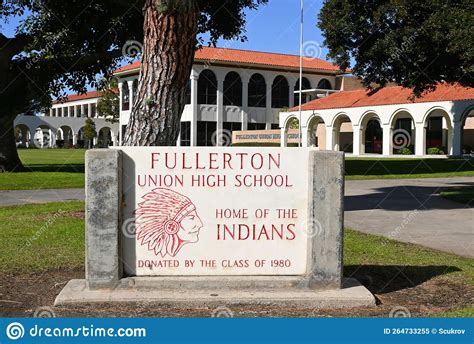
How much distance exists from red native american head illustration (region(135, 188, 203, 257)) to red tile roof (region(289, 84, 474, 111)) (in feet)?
112

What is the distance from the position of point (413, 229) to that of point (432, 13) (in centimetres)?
1388

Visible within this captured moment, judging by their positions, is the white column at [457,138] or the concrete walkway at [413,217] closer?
the concrete walkway at [413,217]

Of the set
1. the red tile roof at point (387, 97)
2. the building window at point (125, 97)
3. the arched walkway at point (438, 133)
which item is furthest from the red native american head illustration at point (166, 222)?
the building window at point (125, 97)

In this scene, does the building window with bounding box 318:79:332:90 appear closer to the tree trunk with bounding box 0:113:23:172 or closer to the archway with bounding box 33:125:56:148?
the archway with bounding box 33:125:56:148

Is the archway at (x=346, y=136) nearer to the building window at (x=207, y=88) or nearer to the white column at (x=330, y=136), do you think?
the white column at (x=330, y=136)

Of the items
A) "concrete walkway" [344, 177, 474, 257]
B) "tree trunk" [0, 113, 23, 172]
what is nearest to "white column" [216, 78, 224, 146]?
"tree trunk" [0, 113, 23, 172]

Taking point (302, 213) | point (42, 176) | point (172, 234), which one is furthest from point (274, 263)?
point (42, 176)

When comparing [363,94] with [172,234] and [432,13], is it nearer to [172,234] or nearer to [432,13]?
[432,13]

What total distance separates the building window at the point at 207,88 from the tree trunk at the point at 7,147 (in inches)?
1381

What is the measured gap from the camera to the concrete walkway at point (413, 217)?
9109mm

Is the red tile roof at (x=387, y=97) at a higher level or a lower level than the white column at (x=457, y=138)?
higher

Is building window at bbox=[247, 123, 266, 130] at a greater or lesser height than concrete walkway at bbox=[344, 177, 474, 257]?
greater

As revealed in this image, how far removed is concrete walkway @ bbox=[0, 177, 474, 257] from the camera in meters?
9.27

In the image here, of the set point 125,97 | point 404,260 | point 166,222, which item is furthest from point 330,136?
point 166,222
